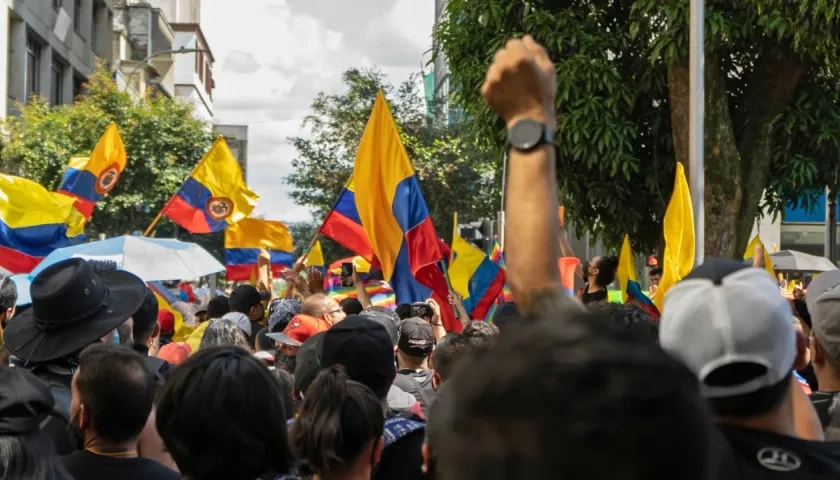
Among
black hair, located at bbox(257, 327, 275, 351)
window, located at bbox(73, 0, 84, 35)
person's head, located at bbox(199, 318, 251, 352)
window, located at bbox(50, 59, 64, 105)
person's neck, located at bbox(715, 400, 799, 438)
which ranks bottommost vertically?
black hair, located at bbox(257, 327, 275, 351)

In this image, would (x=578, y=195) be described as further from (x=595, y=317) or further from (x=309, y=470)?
(x=595, y=317)

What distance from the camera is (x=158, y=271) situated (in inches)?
394

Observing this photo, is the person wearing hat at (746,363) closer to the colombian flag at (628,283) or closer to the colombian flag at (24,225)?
the colombian flag at (628,283)

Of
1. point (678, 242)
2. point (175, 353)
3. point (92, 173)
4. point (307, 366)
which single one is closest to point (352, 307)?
point (678, 242)

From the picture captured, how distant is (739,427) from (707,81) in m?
13.3

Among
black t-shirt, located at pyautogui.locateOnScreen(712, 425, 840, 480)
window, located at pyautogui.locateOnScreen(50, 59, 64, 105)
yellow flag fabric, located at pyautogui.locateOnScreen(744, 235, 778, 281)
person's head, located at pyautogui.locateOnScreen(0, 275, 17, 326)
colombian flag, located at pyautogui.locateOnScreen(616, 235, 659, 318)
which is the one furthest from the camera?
window, located at pyautogui.locateOnScreen(50, 59, 64, 105)

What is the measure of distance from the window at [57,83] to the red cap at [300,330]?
1154 inches

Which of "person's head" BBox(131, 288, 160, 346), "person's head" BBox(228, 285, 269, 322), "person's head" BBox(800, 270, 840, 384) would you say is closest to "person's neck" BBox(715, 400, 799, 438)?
"person's head" BBox(800, 270, 840, 384)

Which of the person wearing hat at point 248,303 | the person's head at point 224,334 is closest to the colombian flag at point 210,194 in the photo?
the person wearing hat at point 248,303

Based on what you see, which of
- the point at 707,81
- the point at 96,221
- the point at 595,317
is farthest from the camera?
the point at 96,221

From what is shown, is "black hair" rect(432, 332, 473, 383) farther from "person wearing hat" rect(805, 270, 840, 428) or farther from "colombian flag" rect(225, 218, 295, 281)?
"colombian flag" rect(225, 218, 295, 281)

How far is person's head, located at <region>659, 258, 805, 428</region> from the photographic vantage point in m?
2.00

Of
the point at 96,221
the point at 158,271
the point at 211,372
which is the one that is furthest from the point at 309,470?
the point at 96,221

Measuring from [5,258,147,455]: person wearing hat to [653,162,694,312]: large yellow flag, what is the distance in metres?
4.10
